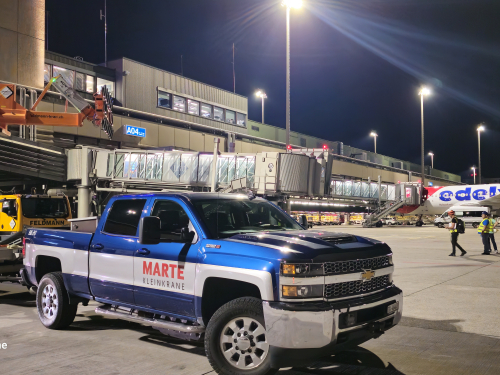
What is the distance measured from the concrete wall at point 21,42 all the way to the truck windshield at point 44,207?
72.7ft

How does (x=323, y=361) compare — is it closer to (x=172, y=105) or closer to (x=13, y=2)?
(x=13, y=2)

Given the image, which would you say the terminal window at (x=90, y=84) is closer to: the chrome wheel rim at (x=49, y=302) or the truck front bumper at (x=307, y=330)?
the chrome wheel rim at (x=49, y=302)

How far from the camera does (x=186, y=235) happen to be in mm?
5625

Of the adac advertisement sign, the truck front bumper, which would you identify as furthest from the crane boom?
the truck front bumper

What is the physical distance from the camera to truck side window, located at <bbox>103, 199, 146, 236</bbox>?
6.53 meters

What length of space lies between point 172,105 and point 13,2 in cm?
1442

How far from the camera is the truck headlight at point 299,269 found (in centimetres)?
474

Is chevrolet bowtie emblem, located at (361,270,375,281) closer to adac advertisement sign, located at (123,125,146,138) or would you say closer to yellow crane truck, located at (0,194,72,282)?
yellow crane truck, located at (0,194,72,282)

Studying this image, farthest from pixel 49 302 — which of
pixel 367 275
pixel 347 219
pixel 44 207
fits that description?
pixel 347 219

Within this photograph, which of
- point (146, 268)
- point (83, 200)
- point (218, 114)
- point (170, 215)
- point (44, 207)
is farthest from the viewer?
point (218, 114)

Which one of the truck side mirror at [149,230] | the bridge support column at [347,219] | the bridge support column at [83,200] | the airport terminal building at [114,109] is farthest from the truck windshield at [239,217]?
the bridge support column at [347,219]

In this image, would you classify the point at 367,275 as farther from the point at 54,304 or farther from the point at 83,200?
the point at 83,200

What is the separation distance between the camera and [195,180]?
30.3 m

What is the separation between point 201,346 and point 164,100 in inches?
1467
